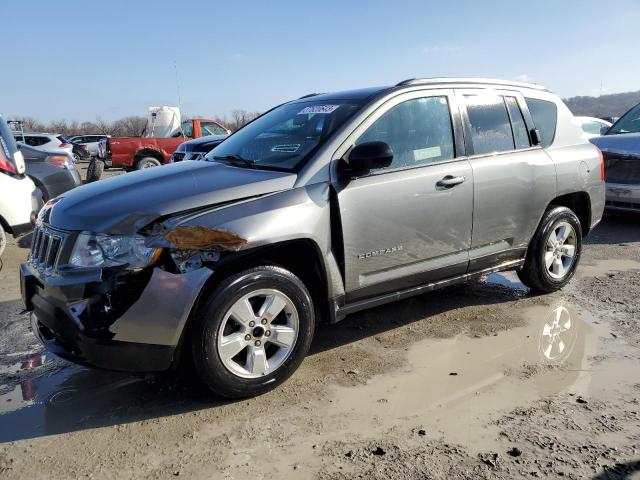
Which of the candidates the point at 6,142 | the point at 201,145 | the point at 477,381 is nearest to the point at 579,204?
the point at 477,381

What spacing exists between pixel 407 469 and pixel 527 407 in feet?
3.17

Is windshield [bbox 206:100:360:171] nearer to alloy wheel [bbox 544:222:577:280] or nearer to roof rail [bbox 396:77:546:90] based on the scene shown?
roof rail [bbox 396:77:546:90]

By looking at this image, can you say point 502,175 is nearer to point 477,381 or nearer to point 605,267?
point 477,381

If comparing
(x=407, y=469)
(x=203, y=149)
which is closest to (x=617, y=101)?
(x=203, y=149)

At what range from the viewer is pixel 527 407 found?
3.02m

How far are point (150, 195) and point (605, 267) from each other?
17.0 ft

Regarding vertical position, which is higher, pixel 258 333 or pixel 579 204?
pixel 579 204

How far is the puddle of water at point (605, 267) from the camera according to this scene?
572 cm

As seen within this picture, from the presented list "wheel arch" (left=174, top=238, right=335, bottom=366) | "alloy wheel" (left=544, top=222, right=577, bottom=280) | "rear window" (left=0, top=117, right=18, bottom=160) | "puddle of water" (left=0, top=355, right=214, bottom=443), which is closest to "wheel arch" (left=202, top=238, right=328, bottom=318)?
"wheel arch" (left=174, top=238, right=335, bottom=366)

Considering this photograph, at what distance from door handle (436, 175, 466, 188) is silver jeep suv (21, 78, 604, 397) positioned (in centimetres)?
1

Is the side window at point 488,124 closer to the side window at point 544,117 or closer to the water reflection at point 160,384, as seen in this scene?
the side window at point 544,117

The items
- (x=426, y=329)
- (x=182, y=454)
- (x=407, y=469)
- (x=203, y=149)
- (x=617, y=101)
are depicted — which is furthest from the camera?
(x=617, y=101)

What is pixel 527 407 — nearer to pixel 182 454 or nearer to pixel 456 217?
pixel 456 217

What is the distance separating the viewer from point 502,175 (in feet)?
13.6
